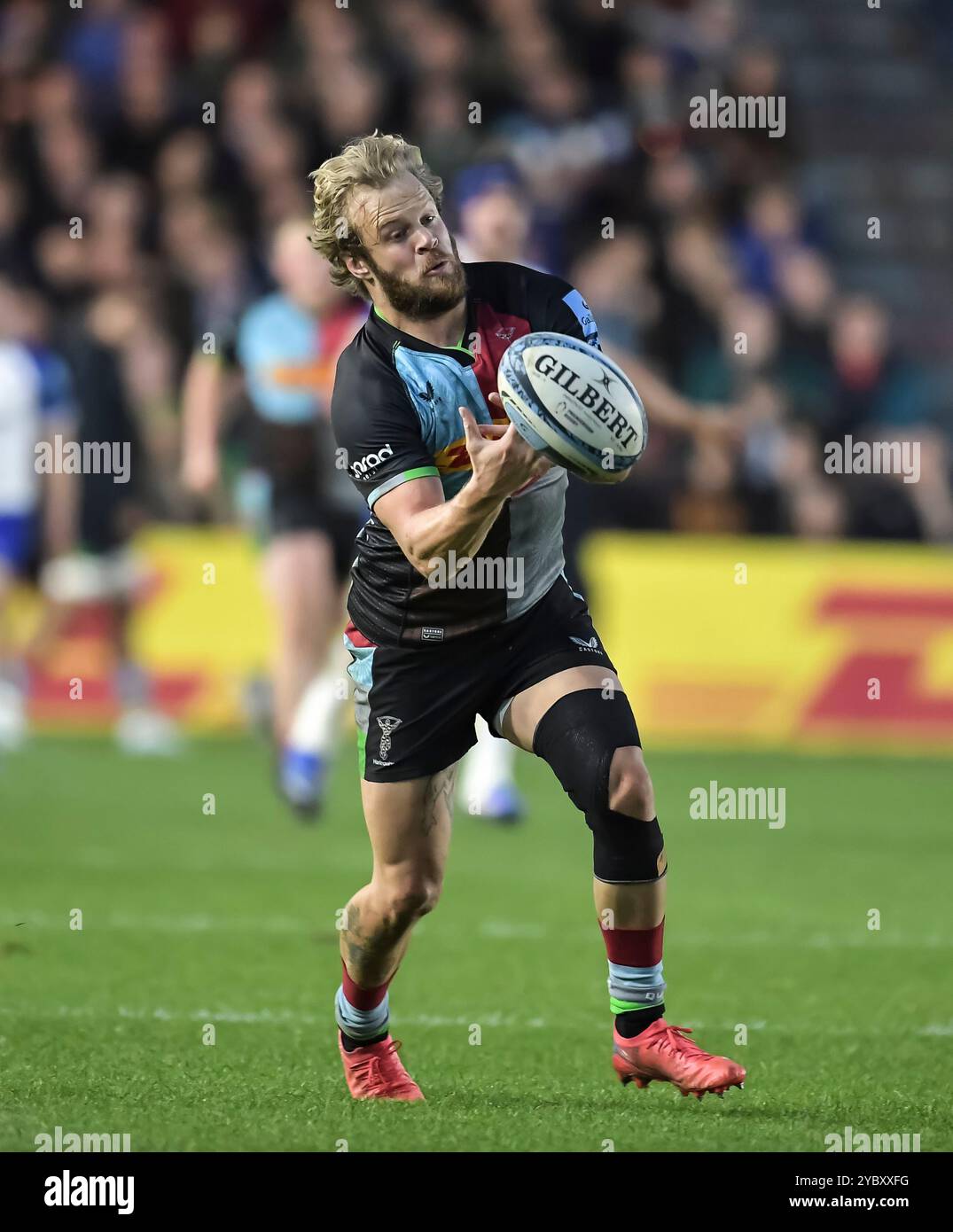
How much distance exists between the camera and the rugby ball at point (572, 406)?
15.2ft

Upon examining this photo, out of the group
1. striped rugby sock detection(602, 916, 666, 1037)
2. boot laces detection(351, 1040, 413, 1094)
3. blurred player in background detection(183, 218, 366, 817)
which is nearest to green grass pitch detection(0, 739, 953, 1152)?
boot laces detection(351, 1040, 413, 1094)

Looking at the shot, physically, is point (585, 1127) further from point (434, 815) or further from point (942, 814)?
point (942, 814)

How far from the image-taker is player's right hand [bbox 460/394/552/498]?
465cm

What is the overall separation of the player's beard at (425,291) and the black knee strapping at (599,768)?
1036mm

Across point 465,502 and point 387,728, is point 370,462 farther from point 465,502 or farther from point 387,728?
point 387,728

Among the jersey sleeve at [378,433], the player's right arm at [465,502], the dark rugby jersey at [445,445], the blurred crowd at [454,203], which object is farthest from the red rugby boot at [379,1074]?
the blurred crowd at [454,203]

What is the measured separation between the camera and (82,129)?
1720cm

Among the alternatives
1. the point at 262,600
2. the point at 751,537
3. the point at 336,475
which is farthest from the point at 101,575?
the point at 751,537

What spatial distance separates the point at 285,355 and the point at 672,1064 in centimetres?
668

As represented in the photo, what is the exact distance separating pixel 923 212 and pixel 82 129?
882 cm

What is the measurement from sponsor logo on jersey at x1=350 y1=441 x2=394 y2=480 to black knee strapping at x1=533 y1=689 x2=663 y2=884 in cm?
76

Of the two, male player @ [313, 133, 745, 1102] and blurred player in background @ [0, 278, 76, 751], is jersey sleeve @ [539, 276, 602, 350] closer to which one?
male player @ [313, 133, 745, 1102]

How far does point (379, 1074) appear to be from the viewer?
210 inches

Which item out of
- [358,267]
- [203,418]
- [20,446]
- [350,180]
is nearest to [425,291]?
[358,267]
